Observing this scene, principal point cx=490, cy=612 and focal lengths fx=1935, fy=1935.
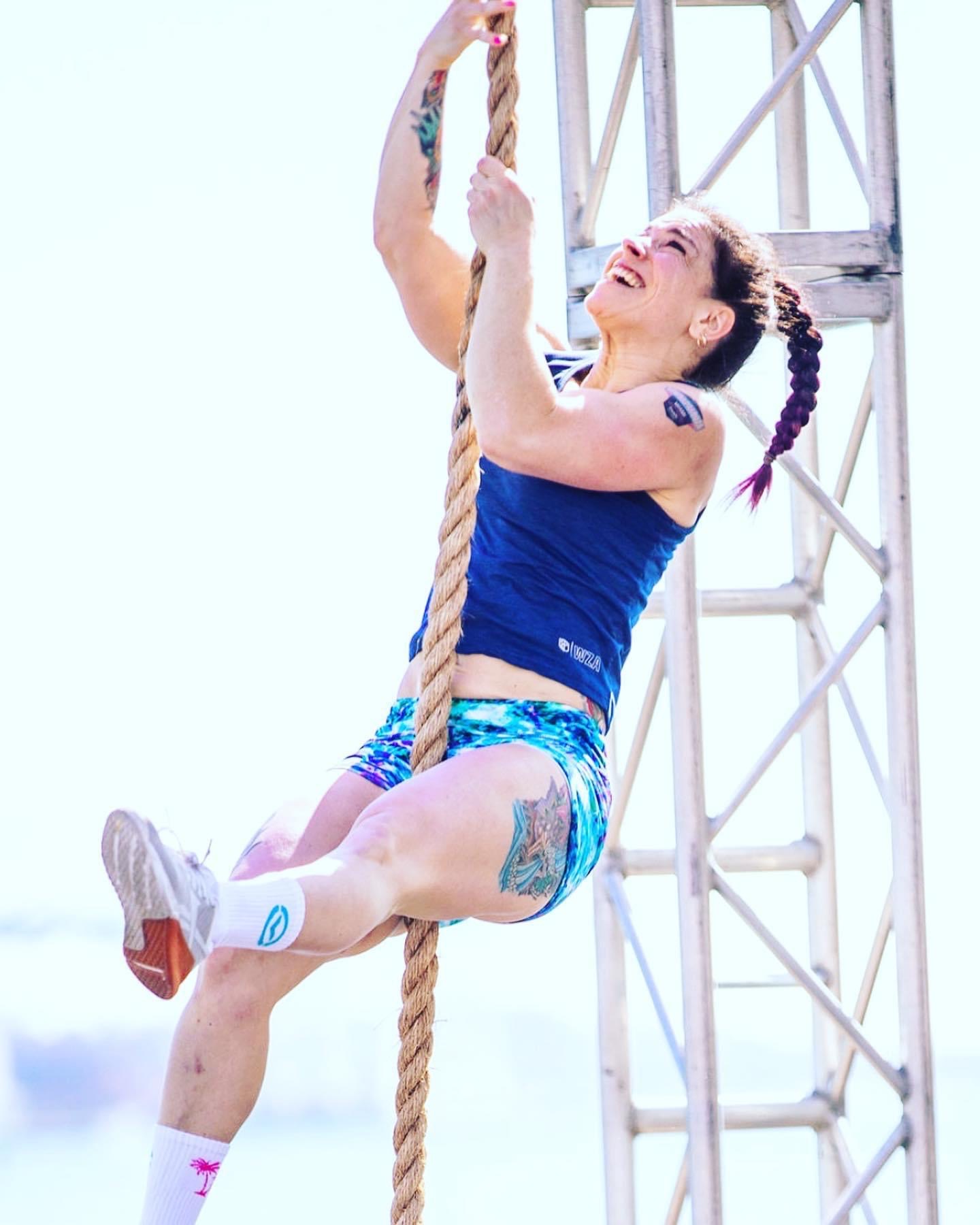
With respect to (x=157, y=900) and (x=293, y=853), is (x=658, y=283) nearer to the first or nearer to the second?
(x=293, y=853)

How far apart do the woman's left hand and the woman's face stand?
0.20m

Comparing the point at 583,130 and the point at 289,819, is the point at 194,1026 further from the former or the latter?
the point at 583,130

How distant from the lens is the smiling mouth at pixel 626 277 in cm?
232

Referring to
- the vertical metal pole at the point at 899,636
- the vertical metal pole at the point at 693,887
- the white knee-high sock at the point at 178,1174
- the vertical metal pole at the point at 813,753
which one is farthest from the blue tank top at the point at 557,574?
the vertical metal pole at the point at 813,753

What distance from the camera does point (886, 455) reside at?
11.1 feet

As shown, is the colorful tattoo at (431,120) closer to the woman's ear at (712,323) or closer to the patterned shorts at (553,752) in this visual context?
the woman's ear at (712,323)

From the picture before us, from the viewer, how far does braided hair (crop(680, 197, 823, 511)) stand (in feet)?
7.72

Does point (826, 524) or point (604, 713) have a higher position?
point (826, 524)

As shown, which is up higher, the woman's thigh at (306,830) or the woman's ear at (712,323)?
the woman's ear at (712,323)

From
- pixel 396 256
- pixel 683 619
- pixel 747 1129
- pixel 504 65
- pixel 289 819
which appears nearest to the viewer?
pixel 289 819

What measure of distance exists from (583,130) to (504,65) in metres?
1.27

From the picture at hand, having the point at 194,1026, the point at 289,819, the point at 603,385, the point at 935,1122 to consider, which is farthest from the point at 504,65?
the point at 935,1122

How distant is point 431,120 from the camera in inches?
96.8

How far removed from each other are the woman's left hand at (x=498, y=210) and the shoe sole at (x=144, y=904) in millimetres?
764
